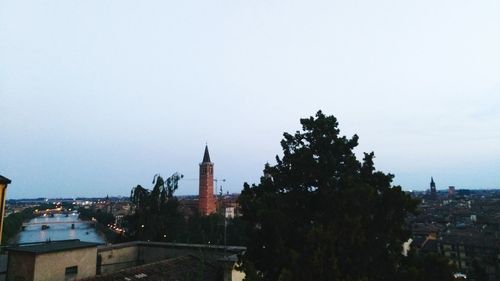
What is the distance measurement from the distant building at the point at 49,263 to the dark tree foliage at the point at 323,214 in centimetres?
777

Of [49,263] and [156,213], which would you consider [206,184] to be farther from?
[49,263]

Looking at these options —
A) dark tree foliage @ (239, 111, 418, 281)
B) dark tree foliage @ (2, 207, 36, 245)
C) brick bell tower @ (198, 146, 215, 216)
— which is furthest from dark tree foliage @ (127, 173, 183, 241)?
brick bell tower @ (198, 146, 215, 216)

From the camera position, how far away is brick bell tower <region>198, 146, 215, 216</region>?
107625 mm

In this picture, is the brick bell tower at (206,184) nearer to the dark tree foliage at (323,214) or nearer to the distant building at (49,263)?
the distant building at (49,263)

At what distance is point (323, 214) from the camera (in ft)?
26.2

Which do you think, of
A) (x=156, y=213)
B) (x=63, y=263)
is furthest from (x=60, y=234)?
(x=63, y=263)

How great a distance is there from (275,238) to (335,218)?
1.48 meters

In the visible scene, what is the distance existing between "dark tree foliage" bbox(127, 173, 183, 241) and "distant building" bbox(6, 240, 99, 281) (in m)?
18.7

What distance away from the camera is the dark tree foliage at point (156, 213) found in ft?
108

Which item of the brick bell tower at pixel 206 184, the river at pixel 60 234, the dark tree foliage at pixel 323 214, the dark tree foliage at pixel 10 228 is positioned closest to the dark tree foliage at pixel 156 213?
the dark tree foliage at pixel 323 214

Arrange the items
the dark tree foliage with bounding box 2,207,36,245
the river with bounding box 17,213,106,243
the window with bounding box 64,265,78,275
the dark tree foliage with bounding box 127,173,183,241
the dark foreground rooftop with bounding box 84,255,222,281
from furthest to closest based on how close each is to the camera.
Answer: the river with bounding box 17,213,106,243 → the dark tree foliage with bounding box 2,207,36,245 → the dark tree foliage with bounding box 127,173,183,241 → the window with bounding box 64,265,78,275 → the dark foreground rooftop with bounding box 84,255,222,281

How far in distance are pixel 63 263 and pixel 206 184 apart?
9441 centimetres

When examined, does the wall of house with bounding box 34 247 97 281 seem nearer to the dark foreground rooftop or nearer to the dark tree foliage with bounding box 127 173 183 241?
the dark foreground rooftop

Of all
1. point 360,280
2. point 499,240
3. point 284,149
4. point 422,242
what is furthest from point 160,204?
point 499,240
